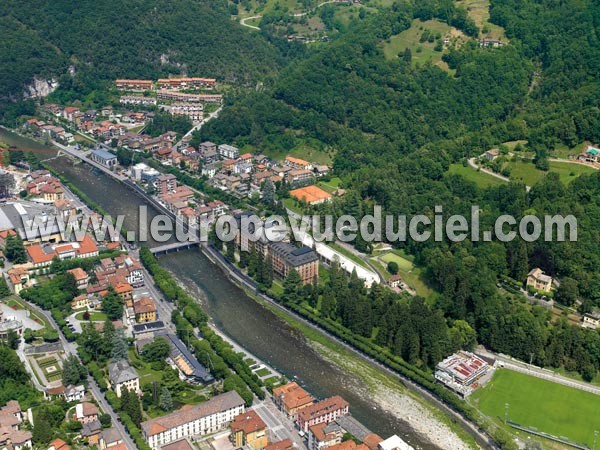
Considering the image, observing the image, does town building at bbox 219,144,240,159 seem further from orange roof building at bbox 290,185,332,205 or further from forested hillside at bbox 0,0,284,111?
forested hillside at bbox 0,0,284,111

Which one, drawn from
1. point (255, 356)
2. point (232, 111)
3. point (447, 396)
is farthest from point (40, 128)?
point (447, 396)

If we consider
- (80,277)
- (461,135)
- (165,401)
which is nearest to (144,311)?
(80,277)

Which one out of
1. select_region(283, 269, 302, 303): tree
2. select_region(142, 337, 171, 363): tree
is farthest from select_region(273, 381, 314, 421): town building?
select_region(283, 269, 302, 303): tree

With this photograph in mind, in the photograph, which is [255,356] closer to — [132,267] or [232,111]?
[132,267]

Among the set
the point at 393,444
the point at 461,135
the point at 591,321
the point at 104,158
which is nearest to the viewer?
the point at 393,444

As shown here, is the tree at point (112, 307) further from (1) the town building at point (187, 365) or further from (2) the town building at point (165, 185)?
(2) the town building at point (165, 185)

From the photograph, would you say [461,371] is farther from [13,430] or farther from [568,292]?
[13,430]
